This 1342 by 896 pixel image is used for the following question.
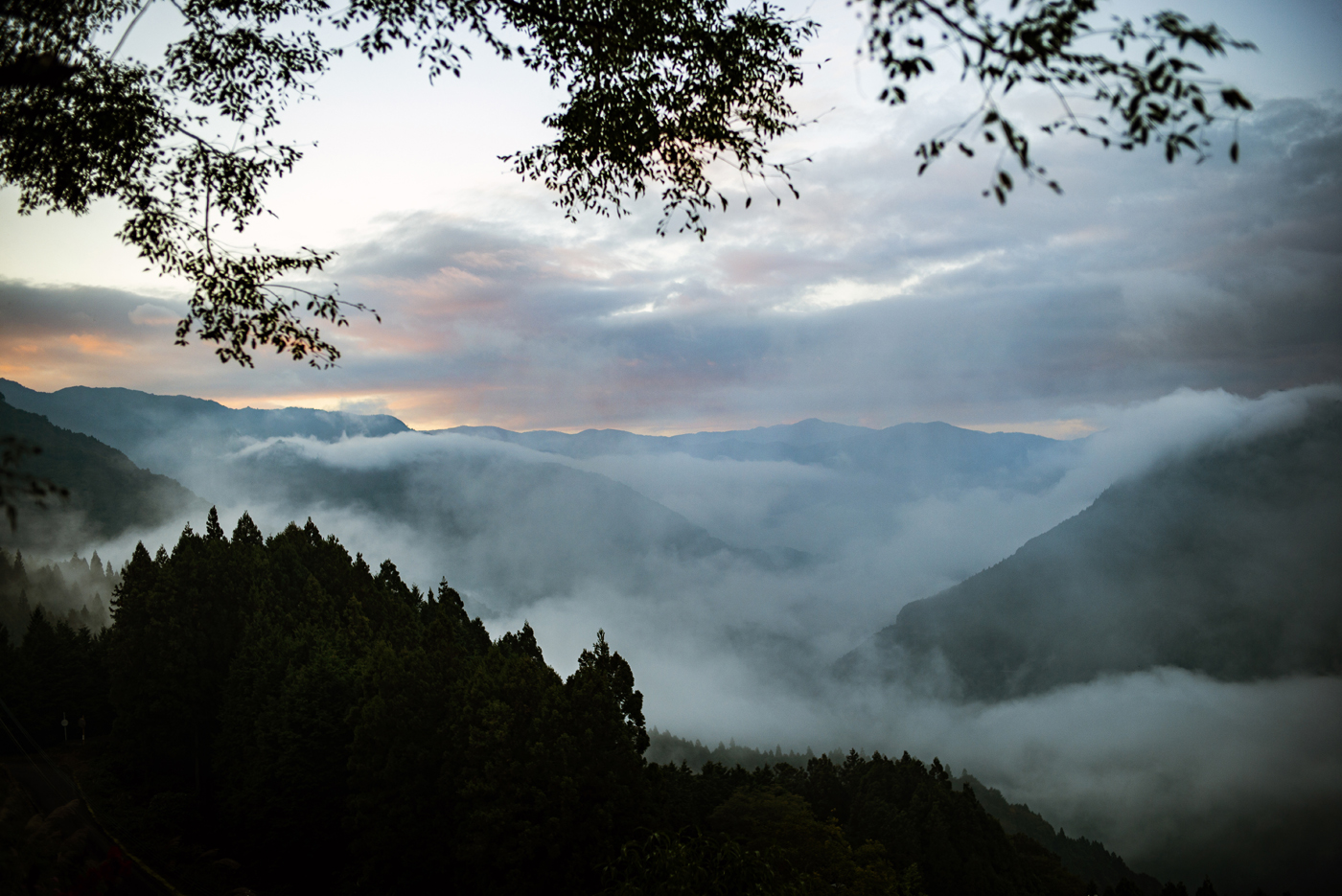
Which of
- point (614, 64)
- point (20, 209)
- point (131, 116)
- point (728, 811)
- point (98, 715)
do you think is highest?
point (614, 64)

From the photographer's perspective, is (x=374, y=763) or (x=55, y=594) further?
(x=55, y=594)

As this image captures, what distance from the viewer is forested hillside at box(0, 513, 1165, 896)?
22906 mm

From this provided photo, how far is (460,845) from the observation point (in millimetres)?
23016

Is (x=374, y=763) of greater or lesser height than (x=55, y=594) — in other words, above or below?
above

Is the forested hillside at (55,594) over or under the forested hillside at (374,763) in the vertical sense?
under

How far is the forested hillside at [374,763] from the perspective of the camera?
2291cm

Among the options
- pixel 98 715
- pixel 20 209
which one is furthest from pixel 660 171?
pixel 98 715

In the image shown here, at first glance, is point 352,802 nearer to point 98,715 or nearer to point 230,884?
point 230,884

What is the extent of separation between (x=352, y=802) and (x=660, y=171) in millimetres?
25761

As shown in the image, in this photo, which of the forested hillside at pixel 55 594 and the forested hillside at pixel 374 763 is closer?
the forested hillside at pixel 374 763

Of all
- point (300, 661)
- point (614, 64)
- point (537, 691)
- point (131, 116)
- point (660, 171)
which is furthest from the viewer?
point (300, 661)

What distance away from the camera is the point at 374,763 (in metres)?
26.0

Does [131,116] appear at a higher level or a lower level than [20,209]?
higher

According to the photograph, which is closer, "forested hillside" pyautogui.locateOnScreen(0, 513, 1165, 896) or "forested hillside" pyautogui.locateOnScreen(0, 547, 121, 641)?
"forested hillside" pyautogui.locateOnScreen(0, 513, 1165, 896)
